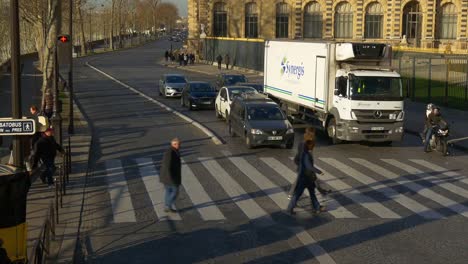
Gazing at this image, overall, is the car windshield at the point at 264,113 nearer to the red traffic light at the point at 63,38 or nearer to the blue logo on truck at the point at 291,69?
the blue logo on truck at the point at 291,69

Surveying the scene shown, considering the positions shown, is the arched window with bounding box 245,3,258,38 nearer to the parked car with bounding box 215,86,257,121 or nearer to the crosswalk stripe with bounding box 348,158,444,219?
the parked car with bounding box 215,86,257,121

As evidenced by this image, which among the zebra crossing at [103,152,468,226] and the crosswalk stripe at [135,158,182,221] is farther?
the zebra crossing at [103,152,468,226]

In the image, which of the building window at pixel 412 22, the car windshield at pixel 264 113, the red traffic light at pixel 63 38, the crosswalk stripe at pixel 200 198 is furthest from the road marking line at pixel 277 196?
the building window at pixel 412 22

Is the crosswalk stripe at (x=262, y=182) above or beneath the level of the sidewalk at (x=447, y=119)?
beneath

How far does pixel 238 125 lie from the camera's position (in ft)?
82.7

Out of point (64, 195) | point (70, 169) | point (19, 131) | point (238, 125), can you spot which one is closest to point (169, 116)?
point (238, 125)

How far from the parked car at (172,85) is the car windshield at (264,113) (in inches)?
757

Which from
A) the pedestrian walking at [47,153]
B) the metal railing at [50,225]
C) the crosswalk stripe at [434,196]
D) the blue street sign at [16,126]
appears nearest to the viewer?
the metal railing at [50,225]

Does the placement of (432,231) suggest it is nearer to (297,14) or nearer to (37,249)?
(37,249)

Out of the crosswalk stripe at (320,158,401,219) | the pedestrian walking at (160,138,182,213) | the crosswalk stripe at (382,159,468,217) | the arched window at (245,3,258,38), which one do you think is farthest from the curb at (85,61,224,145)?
the arched window at (245,3,258,38)

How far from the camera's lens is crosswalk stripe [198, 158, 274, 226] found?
14.7 m

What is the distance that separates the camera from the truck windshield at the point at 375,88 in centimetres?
2384

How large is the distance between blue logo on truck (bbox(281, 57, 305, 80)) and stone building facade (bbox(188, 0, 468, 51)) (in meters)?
49.7

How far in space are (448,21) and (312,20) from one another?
52.1 ft
